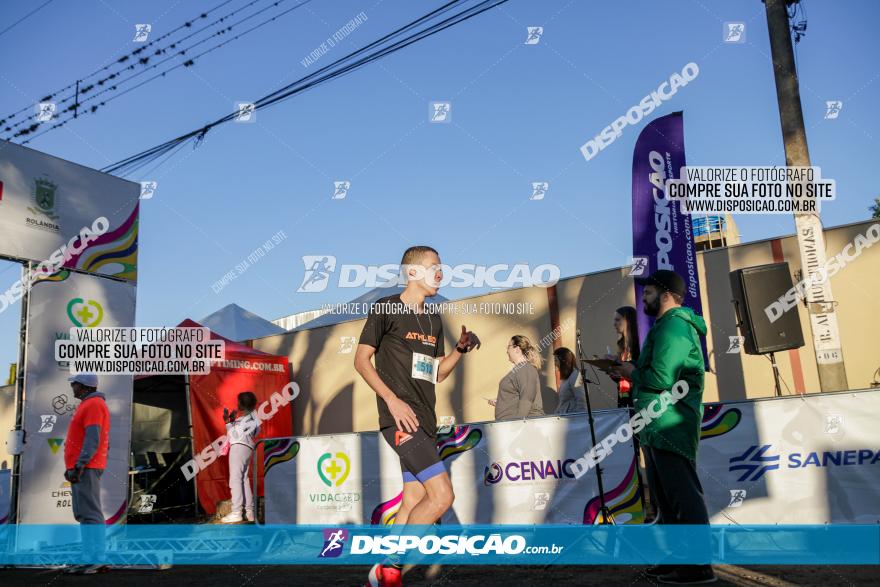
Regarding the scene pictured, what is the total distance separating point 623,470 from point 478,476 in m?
1.37

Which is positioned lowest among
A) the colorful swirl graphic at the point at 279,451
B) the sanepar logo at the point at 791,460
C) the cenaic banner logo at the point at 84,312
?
the sanepar logo at the point at 791,460

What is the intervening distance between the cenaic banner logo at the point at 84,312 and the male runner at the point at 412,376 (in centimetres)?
442

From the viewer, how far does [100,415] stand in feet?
19.9

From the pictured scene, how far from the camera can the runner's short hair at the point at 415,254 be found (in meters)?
4.05

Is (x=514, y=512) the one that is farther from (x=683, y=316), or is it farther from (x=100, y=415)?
(x=100, y=415)

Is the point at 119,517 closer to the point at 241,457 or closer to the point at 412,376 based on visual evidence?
the point at 241,457

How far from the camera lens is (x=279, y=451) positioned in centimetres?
744

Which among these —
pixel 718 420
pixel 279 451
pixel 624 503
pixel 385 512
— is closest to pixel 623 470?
pixel 624 503

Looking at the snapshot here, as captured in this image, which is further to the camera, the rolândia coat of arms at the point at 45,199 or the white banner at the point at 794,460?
the rolândia coat of arms at the point at 45,199

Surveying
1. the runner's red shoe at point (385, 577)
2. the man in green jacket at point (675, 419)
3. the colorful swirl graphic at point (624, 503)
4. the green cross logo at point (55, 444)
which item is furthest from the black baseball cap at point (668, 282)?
the green cross logo at point (55, 444)

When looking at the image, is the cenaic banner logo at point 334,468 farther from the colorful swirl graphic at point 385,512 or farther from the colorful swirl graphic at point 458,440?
the colorful swirl graphic at point 458,440

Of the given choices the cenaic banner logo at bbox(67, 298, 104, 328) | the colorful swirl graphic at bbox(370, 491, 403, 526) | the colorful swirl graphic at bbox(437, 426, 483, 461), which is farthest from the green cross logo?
the colorful swirl graphic at bbox(437, 426, 483, 461)

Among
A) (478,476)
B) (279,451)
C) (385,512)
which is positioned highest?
(279,451)

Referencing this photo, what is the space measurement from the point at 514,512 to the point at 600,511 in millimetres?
818
